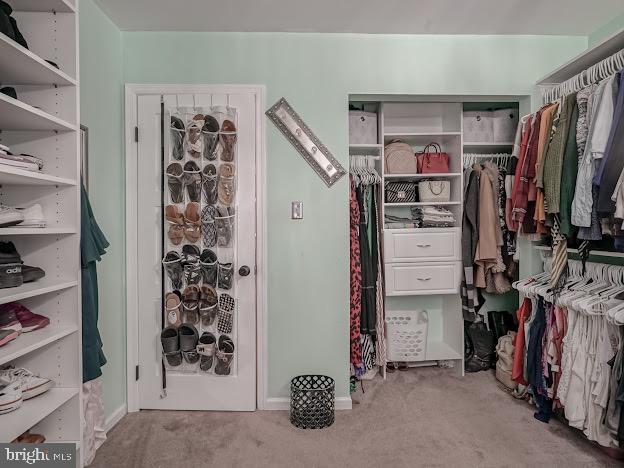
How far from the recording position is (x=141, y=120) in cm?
249

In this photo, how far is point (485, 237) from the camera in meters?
2.85

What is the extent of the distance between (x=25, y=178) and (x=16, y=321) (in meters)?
0.54

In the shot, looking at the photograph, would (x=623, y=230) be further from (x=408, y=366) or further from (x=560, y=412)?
(x=408, y=366)

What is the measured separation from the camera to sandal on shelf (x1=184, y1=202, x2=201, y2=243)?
244cm

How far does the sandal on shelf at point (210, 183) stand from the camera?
2.44 m

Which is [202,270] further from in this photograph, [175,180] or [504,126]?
[504,126]

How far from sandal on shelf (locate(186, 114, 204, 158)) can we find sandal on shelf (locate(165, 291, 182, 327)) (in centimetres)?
92

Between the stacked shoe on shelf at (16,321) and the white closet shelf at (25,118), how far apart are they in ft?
2.29

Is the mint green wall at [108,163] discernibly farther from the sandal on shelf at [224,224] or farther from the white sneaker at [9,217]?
the white sneaker at [9,217]

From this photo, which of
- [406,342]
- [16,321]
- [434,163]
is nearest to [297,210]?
[434,163]

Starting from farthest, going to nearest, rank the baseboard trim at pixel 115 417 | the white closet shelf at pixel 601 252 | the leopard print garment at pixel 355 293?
1. the leopard print garment at pixel 355 293
2. the baseboard trim at pixel 115 417
3. the white closet shelf at pixel 601 252

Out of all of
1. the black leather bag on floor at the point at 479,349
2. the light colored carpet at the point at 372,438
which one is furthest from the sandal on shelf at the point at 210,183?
the black leather bag on floor at the point at 479,349

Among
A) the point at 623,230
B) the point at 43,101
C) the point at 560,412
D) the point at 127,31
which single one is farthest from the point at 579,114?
the point at 127,31

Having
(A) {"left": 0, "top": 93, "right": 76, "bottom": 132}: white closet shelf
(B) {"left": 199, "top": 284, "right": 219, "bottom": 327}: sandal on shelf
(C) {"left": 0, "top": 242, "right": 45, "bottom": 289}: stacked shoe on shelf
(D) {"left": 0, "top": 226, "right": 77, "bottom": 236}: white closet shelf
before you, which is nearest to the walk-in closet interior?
(B) {"left": 199, "top": 284, "right": 219, "bottom": 327}: sandal on shelf
